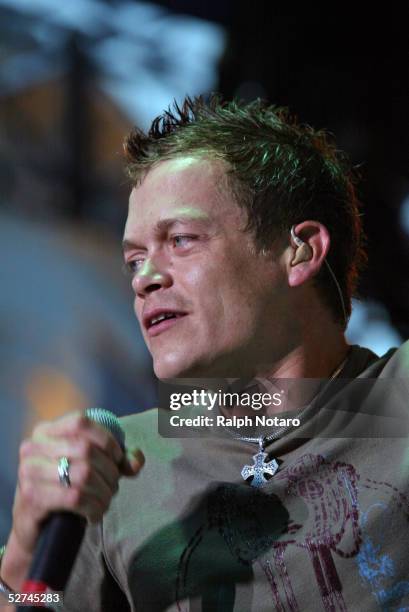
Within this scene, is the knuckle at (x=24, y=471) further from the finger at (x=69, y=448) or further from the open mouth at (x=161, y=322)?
the open mouth at (x=161, y=322)

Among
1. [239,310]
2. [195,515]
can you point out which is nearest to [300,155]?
[239,310]

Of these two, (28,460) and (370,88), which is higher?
(370,88)

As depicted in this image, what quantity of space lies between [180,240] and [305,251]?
208mm

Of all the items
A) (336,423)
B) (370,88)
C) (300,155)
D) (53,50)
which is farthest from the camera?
(53,50)

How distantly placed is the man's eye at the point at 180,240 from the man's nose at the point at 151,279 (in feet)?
0.13

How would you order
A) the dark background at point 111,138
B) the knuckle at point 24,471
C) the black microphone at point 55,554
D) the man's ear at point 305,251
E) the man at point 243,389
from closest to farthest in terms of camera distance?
the black microphone at point 55,554 → the knuckle at point 24,471 → the man at point 243,389 → the man's ear at point 305,251 → the dark background at point 111,138

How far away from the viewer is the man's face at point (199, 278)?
1046 mm

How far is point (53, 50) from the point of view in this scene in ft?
5.59

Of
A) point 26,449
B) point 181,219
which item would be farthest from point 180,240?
point 26,449

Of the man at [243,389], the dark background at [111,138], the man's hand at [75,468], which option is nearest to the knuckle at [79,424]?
the man's hand at [75,468]

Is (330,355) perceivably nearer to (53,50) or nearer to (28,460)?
(28,460)

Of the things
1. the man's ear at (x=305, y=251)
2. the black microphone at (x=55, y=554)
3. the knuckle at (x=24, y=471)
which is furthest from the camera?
the man's ear at (x=305, y=251)

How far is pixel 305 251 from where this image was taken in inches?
45.9

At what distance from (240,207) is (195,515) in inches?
17.9
